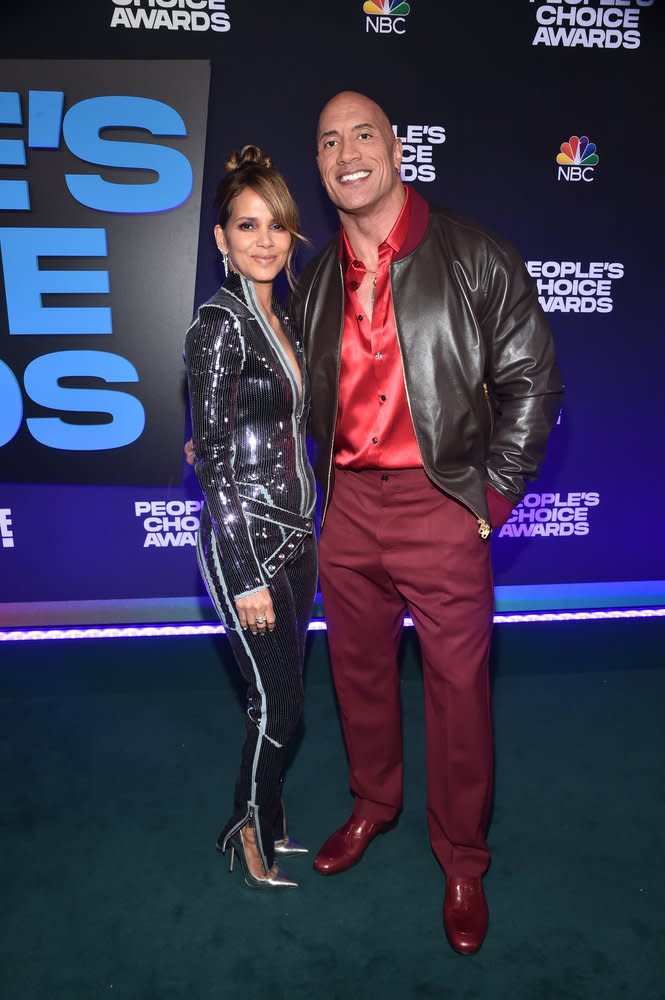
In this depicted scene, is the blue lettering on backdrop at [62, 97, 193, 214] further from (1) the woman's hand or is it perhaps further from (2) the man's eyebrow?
(1) the woman's hand

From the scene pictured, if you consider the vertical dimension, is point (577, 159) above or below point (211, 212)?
above

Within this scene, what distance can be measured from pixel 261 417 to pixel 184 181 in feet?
6.93

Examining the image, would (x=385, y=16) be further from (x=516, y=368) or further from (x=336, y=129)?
(x=516, y=368)

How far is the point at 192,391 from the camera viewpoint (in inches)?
76.7

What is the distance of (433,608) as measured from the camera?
7.31 feet

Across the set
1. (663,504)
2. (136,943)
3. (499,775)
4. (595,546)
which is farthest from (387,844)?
(663,504)

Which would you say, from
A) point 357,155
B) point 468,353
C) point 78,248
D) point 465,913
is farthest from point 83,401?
point 465,913

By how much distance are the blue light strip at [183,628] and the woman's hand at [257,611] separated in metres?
1.90

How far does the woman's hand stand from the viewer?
2.02 metres

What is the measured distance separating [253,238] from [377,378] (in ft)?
1.67

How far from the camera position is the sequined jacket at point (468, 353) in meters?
2.15

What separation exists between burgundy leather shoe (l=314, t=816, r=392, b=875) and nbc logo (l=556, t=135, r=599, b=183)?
9.92 ft

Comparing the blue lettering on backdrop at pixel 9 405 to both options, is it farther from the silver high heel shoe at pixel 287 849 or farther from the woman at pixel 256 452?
the silver high heel shoe at pixel 287 849

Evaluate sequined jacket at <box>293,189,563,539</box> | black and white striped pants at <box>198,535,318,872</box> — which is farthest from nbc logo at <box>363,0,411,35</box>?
black and white striped pants at <box>198,535,318,872</box>
